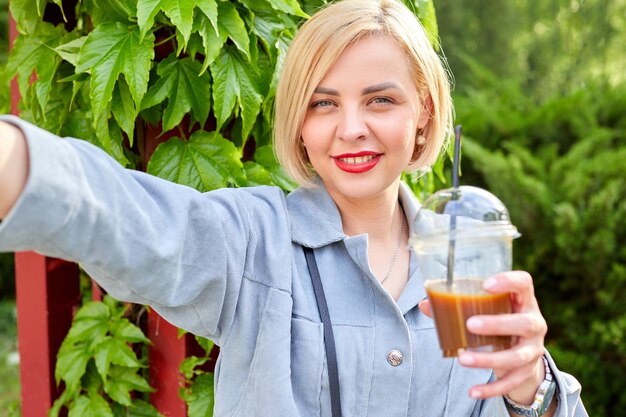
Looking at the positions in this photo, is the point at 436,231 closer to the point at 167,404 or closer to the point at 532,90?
the point at 167,404

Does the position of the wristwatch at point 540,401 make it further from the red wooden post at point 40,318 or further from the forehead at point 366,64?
the red wooden post at point 40,318

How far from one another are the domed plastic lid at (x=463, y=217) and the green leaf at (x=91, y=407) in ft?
3.86

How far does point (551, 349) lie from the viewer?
4.35 metres

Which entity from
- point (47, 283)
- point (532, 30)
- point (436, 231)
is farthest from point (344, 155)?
point (532, 30)

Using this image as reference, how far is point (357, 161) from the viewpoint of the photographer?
1.65m

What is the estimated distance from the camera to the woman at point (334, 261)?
1.30m

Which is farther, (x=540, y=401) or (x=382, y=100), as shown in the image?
(x=382, y=100)

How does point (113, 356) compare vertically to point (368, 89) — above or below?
below

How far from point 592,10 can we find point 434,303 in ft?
21.8

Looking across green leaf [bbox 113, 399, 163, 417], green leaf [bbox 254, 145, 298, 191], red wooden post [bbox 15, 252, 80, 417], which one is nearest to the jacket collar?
green leaf [bbox 254, 145, 298, 191]

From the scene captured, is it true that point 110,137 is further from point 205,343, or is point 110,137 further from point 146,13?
point 205,343

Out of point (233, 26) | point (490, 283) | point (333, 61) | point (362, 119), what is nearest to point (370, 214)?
point (362, 119)

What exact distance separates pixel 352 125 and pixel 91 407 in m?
1.09

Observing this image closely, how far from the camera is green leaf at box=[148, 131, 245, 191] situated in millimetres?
1900
